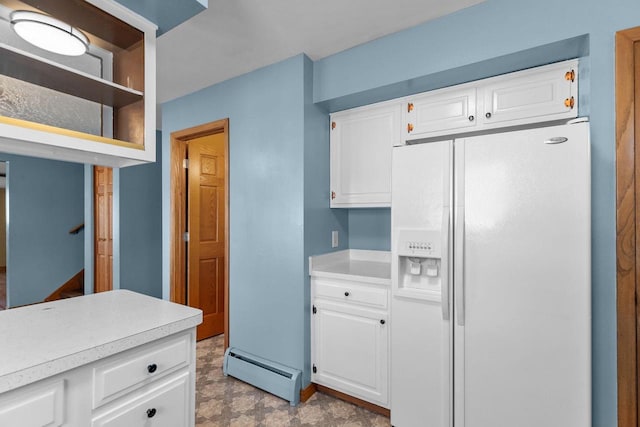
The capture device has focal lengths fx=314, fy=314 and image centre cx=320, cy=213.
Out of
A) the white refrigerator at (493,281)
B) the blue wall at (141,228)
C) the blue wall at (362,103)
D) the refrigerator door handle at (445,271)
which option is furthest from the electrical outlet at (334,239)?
the blue wall at (141,228)

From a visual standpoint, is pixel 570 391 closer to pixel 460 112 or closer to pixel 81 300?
pixel 460 112

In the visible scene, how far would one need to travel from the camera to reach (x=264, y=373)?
236cm

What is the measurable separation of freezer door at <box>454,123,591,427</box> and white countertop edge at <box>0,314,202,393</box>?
53.0 inches

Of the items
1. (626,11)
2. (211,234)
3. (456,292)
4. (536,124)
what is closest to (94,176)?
(211,234)

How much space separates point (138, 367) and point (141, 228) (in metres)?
3.22

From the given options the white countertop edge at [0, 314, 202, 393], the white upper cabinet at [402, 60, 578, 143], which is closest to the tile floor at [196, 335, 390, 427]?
the white countertop edge at [0, 314, 202, 393]

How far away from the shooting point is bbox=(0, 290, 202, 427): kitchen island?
88cm

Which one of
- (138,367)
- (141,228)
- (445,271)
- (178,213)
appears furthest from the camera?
(141,228)

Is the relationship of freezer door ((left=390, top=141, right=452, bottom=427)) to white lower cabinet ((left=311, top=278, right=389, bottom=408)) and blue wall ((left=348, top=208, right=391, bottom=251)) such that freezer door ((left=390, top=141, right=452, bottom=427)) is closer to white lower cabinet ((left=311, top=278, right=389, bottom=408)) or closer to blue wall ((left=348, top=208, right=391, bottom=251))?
white lower cabinet ((left=311, top=278, right=389, bottom=408))

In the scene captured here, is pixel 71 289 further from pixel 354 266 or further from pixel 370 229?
pixel 370 229

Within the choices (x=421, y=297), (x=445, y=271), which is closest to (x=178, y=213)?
(x=421, y=297)

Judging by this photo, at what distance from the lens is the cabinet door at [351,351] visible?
6.66 ft

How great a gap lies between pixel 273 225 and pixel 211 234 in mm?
1382

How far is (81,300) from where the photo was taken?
152 centimetres
